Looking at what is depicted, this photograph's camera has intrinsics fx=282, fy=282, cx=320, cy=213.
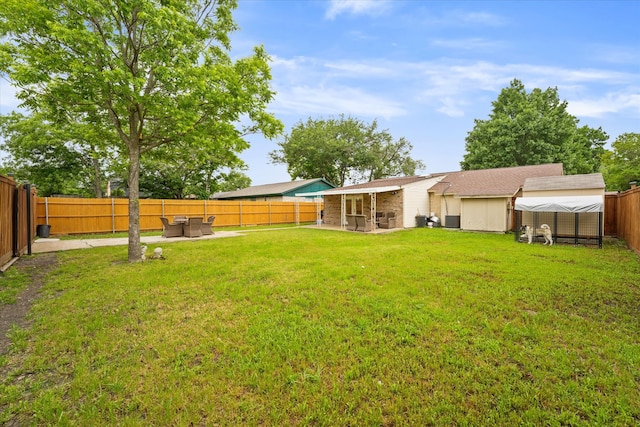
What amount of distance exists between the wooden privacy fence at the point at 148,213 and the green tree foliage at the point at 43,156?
31.6 ft

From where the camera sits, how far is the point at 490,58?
13.1m

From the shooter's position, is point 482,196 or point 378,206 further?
point 378,206

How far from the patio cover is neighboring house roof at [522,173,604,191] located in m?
1.25

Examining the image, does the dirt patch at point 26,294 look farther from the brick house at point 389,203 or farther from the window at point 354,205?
the window at point 354,205

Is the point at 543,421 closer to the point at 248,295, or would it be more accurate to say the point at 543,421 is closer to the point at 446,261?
the point at 248,295

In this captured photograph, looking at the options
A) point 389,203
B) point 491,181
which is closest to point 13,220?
point 389,203

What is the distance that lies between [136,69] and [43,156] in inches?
889

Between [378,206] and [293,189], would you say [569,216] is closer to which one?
[378,206]

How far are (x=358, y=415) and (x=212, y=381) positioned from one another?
134 cm

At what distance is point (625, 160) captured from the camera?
22.3 meters

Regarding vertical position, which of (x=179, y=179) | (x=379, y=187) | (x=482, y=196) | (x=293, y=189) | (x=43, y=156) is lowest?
(x=482, y=196)

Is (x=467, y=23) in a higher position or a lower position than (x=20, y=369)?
higher

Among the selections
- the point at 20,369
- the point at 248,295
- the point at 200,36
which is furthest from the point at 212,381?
the point at 200,36

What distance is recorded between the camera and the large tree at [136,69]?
6105 millimetres
